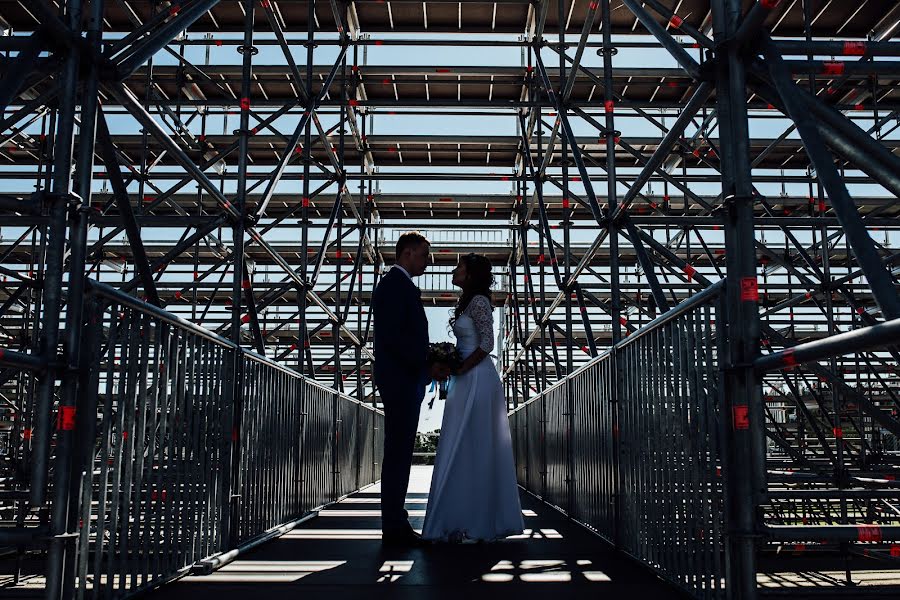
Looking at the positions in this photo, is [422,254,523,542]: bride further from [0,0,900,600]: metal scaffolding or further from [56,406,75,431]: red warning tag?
[56,406,75,431]: red warning tag

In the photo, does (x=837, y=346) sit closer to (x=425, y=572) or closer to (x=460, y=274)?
(x=425, y=572)

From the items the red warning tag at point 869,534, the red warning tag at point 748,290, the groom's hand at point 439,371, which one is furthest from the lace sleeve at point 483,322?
the red warning tag at point 869,534

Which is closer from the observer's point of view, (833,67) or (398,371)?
(833,67)

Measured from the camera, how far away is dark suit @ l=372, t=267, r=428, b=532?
4.85 meters

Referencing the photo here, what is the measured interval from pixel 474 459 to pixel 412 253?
136 cm

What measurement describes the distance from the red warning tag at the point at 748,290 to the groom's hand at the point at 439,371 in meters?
2.64

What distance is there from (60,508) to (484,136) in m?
11.0

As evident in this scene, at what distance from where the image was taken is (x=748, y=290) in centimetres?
278

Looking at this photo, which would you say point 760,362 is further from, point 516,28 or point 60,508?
point 516,28

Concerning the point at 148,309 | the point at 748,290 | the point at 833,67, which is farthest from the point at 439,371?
the point at 833,67

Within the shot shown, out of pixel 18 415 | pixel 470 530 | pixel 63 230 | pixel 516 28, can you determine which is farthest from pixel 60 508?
pixel 516 28

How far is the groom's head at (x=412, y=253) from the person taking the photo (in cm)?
509

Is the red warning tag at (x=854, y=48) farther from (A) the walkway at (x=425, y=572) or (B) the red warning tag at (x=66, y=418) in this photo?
(B) the red warning tag at (x=66, y=418)

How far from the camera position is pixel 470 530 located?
4.95 meters
